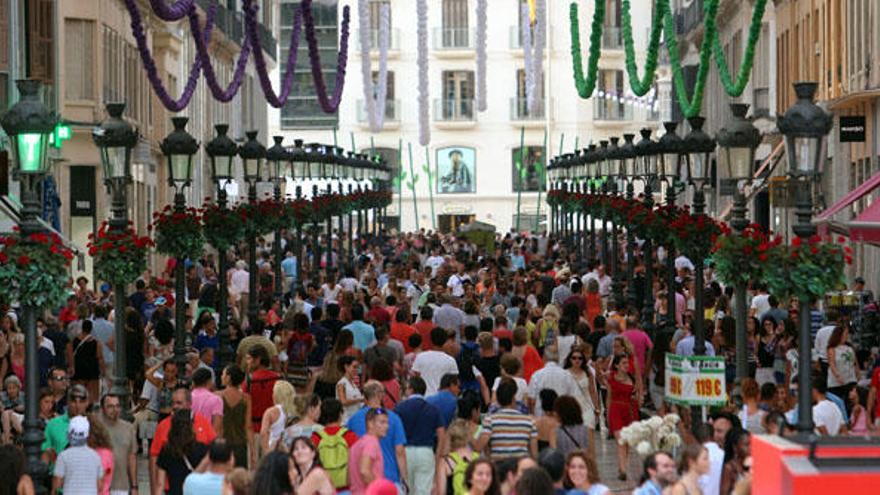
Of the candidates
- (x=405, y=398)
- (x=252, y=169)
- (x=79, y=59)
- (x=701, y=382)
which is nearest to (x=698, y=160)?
(x=701, y=382)

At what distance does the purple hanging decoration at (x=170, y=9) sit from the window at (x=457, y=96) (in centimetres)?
6531

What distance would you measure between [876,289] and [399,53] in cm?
5813

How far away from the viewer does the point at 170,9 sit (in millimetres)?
29484

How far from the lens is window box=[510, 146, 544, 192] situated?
95312 millimetres

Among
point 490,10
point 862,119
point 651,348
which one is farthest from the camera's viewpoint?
point 490,10

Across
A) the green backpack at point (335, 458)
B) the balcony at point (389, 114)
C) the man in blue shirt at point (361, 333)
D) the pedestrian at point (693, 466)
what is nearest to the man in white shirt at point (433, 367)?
the man in blue shirt at point (361, 333)

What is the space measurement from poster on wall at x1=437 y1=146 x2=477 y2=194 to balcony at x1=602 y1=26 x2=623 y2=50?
685cm

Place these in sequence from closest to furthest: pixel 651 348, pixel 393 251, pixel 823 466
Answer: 1. pixel 823 466
2. pixel 651 348
3. pixel 393 251

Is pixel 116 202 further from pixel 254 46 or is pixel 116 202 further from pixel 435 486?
pixel 254 46

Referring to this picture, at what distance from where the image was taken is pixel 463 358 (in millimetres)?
23062

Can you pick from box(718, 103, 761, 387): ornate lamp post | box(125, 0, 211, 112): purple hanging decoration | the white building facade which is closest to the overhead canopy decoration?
box(125, 0, 211, 112): purple hanging decoration

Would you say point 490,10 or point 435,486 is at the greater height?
point 490,10

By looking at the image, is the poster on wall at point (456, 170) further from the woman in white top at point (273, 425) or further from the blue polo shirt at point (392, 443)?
the blue polo shirt at point (392, 443)

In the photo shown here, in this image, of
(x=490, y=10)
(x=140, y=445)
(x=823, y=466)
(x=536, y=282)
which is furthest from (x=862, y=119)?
(x=490, y=10)
